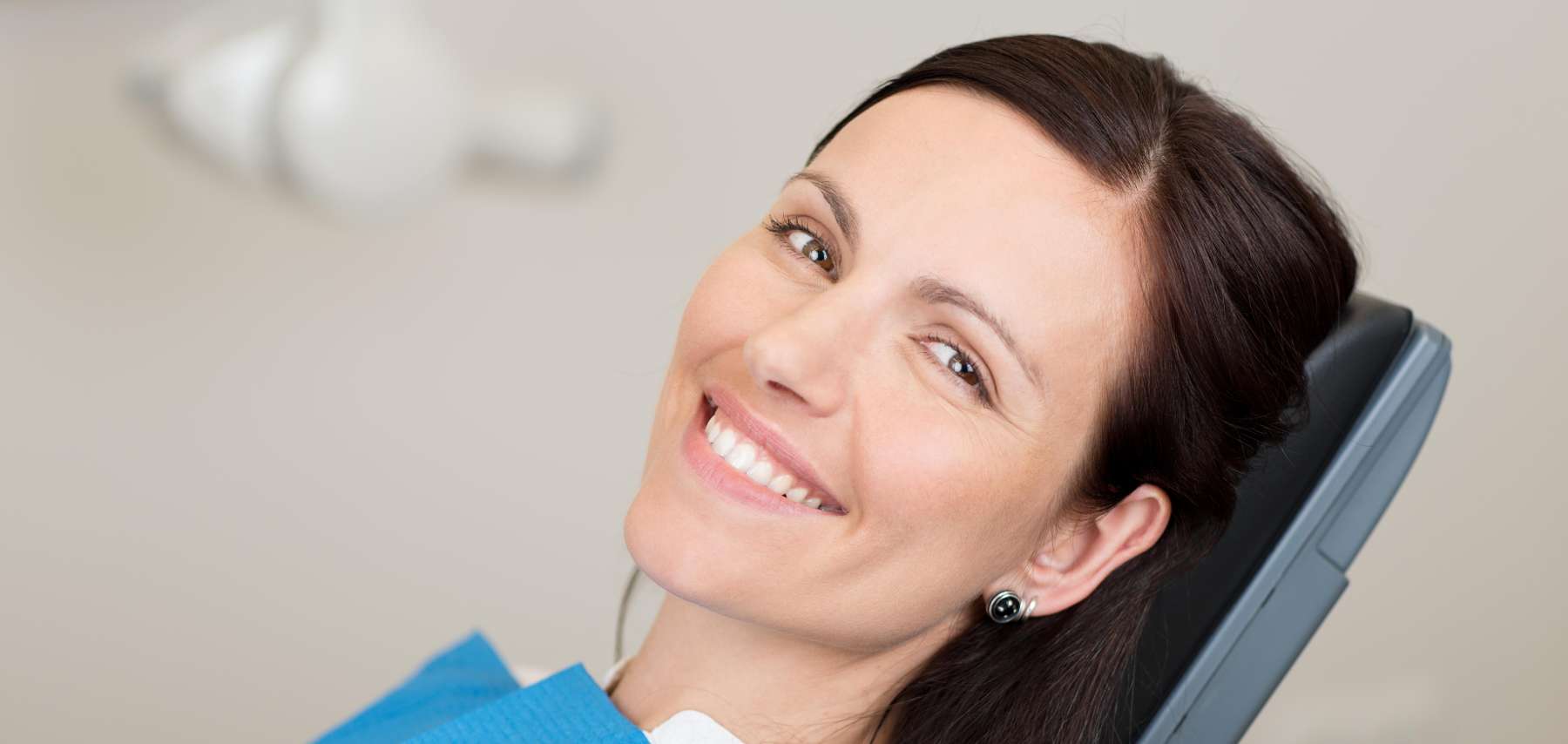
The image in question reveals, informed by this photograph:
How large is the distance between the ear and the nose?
0.81 feet

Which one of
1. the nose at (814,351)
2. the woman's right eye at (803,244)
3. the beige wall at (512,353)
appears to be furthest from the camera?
the beige wall at (512,353)

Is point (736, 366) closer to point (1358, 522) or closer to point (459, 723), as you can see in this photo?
point (459, 723)

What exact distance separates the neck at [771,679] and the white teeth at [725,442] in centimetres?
16

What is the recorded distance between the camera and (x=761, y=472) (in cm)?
102

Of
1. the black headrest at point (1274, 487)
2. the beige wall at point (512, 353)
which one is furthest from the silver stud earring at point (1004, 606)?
the beige wall at point (512, 353)

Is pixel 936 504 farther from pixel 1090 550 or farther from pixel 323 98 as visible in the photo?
pixel 323 98

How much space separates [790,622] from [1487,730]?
1.44m

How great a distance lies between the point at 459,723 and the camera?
1.08 m

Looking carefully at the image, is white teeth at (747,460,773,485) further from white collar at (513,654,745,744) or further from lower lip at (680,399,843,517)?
white collar at (513,654,745,744)

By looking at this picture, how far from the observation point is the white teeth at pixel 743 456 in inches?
40.5

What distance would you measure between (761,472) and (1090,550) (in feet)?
0.94

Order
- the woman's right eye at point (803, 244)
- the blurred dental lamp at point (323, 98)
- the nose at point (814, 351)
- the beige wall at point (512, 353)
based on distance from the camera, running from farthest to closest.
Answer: the beige wall at point (512, 353) < the blurred dental lamp at point (323, 98) < the woman's right eye at point (803, 244) < the nose at point (814, 351)

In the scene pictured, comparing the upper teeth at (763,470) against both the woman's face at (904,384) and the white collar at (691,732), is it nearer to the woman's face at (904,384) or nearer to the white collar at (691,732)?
the woman's face at (904,384)

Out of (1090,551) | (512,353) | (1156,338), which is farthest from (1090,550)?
(512,353)
